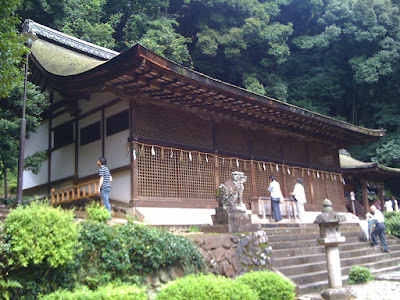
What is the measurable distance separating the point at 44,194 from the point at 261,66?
822 inches

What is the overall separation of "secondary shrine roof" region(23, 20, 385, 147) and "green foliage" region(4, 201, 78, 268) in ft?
16.1

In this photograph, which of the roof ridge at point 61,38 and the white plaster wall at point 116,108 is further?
the roof ridge at point 61,38

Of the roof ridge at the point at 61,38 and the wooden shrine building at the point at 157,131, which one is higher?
the roof ridge at the point at 61,38

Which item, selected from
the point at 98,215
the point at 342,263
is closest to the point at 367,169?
the point at 342,263

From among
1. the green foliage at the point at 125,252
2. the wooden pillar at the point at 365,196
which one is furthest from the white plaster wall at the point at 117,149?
the wooden pillar at the point at 365,196

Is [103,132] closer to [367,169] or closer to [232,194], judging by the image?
[232,194]

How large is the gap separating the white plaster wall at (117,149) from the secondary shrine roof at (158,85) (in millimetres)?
1277

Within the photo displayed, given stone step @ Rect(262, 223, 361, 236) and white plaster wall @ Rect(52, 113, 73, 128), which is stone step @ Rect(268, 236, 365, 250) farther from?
white plaster wall @ Rect(52, 113, 73, 128)

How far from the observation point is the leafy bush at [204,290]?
5383 millimetres

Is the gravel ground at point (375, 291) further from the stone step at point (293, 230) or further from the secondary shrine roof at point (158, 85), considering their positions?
the secondary shrine roof at point (158, 85)

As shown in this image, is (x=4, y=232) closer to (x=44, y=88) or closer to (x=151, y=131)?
(x=151, y=131)

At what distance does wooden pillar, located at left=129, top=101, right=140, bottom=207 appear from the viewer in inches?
457

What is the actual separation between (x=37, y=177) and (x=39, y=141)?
1555 millimetres

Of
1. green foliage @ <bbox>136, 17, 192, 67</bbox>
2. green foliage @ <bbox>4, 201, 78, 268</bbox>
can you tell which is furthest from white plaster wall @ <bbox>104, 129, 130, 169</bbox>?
green foliage @ <bbox>136, 17, 192, 67</bbox>
